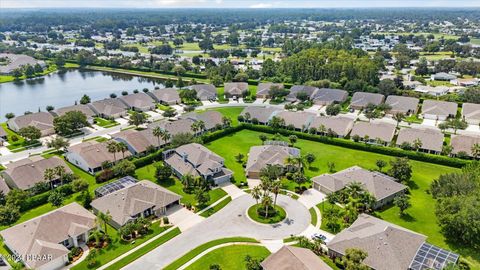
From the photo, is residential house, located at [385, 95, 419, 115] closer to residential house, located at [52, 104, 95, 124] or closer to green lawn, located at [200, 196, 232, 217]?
green lawn, located at [200, 196, 232, 217]

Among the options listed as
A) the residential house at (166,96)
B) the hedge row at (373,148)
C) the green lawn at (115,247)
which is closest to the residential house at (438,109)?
the hedge row at (373,148)

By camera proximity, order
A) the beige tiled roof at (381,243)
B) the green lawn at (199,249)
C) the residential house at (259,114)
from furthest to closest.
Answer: the residential house at (259,114), the green lawn at (199,249), the beige tiled roof at (381,243)

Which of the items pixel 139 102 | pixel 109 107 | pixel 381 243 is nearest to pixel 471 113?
pixel 381 243

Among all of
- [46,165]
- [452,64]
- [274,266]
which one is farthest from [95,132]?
[452,64]

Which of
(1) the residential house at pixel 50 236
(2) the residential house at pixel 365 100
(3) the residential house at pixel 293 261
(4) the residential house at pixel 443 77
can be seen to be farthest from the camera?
(4) the residential house at pixel 443 77

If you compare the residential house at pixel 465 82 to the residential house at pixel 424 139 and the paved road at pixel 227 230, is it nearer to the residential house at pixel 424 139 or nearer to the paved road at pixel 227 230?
the residential house at pixel 424 139

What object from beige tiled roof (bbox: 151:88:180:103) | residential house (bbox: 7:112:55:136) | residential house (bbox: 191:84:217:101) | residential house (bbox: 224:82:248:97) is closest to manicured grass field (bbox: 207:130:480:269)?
residential house (bbox: 191:84:217:101)

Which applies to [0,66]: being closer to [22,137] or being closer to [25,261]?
[22,137]
